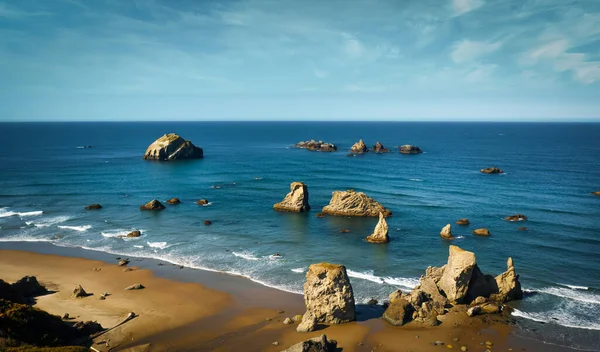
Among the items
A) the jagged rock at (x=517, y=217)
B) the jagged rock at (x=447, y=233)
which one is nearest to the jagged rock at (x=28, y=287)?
the jagged rock at (x=447, y=233)

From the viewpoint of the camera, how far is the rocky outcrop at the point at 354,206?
224 feet

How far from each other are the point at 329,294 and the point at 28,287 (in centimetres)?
2946

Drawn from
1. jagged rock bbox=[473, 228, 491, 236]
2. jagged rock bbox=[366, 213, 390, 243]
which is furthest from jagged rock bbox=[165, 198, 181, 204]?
jagged rock bbox=[473, 228, 491, 236]

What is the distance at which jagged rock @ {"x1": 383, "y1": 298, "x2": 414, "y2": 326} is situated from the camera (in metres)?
32.6

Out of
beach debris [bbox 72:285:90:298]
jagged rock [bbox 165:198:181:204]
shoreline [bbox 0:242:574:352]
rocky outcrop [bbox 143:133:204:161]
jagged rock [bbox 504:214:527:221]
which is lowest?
shoreline [bbox 0:242:574:352]

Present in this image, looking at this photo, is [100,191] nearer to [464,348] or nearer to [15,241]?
[15,241]

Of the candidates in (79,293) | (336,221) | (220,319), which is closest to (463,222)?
(336,221)

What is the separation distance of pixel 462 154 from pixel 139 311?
497 ft

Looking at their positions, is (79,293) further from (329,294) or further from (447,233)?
(447,233)

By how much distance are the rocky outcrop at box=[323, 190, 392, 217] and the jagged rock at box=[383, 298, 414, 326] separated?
34656 millimetres

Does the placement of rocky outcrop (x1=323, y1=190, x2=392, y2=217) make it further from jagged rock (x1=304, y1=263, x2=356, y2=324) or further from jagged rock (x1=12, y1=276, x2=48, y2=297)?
jagged rock (x1=12, y1=276, x2=48, y2=297)

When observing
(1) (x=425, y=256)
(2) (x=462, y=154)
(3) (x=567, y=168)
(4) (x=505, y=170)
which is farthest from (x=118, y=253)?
(2) (x=462, y=154)

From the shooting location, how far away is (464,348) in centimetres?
2895

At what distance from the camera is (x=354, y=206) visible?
6856 centimetres
